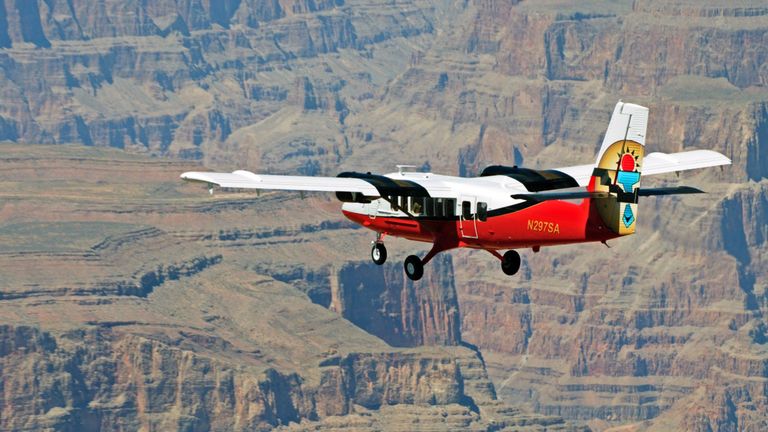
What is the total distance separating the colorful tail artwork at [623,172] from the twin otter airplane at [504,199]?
54mm

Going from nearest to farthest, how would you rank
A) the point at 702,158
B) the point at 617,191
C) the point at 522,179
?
the point at 617,191 → the point at 522,179 → the point at 702,158

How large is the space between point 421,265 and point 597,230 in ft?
51.0

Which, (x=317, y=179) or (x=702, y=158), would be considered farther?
(x=702, y=158)

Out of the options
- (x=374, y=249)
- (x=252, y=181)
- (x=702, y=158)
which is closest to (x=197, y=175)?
(x=252, y=181)

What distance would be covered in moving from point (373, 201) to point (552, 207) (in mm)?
15749

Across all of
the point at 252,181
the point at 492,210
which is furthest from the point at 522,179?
the point at 252,181

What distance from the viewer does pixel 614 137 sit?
13750 cm

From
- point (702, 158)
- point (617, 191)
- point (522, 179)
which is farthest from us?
point (702, 158)

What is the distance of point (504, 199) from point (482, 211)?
1.56 metres

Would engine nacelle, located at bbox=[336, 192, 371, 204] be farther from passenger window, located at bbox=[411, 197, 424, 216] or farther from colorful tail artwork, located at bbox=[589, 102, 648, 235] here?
colorful tail artwork, located at bbox=[589, 102, 648, 235]

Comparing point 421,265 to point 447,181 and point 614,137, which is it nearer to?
point 447,181

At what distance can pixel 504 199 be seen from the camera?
141875 mm

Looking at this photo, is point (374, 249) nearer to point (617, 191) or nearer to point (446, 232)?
point (446, 232)

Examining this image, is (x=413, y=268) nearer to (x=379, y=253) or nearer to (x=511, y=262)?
(x=379, y=253)
